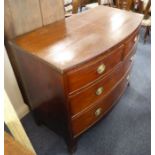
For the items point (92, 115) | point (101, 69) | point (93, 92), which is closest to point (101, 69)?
point (101, 69)

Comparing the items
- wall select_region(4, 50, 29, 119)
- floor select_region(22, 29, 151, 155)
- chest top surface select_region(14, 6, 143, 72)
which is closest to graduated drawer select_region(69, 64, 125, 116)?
chest top surface select_region(14, 6, 143, 72)

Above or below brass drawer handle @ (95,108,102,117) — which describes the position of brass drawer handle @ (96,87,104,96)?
above

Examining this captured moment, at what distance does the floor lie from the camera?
1458 millimetres

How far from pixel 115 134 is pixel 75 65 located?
925 millimetres

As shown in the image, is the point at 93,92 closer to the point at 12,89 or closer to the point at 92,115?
the point at 92,115

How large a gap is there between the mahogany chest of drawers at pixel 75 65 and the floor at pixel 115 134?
0.18 m

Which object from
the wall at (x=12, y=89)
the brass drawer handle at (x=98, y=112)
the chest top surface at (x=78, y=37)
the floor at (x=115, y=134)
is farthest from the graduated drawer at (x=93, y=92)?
the wall at (x=12, y=89)

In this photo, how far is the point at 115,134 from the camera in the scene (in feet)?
5.14

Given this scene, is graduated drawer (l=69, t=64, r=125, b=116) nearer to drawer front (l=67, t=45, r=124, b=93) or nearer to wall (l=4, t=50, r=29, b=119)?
drawer front (l=67, t=45, r=124, b=93)

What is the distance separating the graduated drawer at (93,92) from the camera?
1102mm

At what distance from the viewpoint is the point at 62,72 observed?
2.95ft

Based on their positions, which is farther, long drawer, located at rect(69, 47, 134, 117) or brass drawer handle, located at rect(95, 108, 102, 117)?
brass drawer handle, located at rect(95, 108, 102, 117)

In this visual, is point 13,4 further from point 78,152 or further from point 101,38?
point 78,152

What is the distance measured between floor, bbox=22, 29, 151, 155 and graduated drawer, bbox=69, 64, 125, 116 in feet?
1.52
